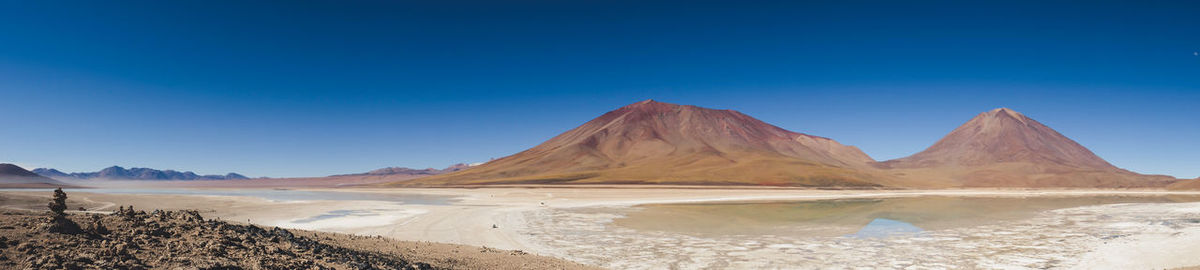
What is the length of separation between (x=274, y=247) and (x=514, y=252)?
6143 mm

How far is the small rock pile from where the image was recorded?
659 cm

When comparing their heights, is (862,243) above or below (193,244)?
below

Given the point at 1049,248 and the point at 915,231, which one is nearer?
the point at 1049,248

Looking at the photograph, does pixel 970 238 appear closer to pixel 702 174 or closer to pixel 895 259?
pixel 895 259

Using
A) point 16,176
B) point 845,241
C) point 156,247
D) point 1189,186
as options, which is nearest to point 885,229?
point 845,241

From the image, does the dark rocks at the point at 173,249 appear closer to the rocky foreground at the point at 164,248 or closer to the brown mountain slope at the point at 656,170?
the rocky foreground at the point at 164,248

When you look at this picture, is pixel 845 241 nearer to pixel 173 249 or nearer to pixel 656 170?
pixel 173 249

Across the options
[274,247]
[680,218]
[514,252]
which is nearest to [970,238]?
[680,218]

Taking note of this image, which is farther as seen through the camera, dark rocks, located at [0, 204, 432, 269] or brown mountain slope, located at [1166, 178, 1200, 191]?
brown mountain slope, located at [1166, 178, 1200, 191]

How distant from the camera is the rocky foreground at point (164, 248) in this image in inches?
261

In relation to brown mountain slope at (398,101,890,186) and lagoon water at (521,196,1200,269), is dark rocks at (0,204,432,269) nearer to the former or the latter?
lagoon water at (521,196,1200,269)

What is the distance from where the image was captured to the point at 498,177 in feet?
516

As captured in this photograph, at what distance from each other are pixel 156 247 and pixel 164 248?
0.41ft

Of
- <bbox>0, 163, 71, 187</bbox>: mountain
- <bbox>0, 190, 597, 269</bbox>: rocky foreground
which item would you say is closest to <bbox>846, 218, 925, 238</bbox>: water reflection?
<bbox>0, 190, 597, 269</bbox>: rocky foreground
